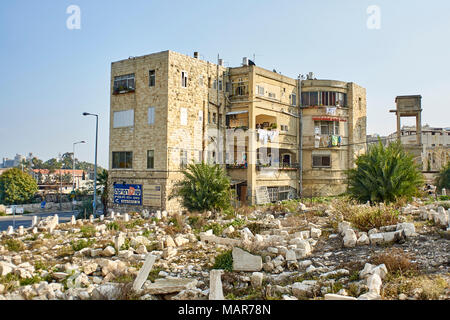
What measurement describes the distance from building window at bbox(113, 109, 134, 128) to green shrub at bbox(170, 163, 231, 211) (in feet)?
28.0

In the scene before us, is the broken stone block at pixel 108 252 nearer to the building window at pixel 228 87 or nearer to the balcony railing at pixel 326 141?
the building window at pixel 228 87

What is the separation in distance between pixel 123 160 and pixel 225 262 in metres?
19.5

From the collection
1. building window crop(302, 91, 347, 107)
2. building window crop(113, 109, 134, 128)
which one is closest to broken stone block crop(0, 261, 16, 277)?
building window crop(113, 109, 134, 128)

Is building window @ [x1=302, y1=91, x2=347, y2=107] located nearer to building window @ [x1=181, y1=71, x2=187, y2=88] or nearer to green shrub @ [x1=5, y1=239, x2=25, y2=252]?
building window @ [x1=181, y1=71, x2=187, y2=88]

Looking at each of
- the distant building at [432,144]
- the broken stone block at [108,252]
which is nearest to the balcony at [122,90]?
the broken stone block at [108,252]

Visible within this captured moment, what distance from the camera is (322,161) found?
111 ft

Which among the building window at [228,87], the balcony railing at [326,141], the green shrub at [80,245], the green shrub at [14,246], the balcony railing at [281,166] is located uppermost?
the building window at [228,87]

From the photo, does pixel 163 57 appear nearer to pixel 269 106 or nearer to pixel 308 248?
pixel 269 106

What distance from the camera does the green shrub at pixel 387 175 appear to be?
1795cm

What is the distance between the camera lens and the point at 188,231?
1518cm

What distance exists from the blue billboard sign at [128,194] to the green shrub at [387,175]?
15.0m

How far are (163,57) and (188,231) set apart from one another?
1451 cm

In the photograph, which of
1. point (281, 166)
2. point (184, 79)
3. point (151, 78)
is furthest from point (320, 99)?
point (151, 78)
